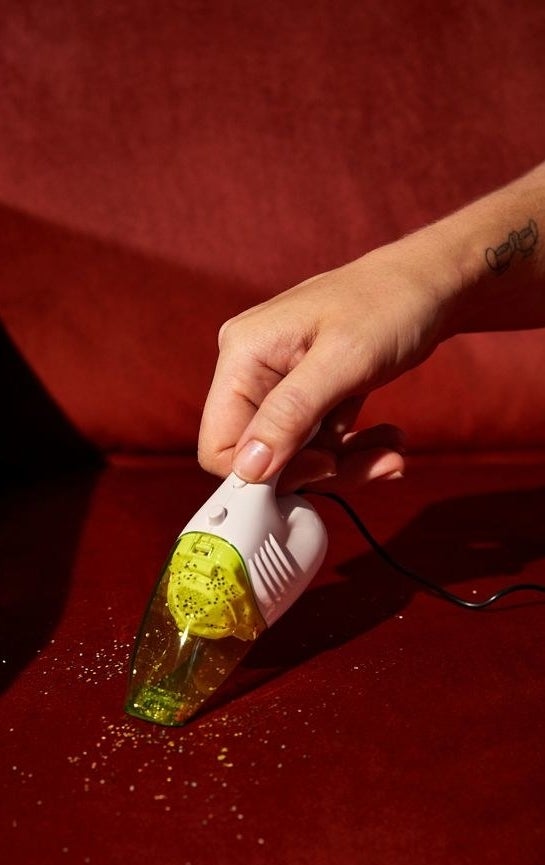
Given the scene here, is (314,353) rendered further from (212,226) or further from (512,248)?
(212,226)

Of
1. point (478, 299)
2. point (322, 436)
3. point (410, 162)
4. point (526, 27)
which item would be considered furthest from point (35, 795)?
point (526, 27)

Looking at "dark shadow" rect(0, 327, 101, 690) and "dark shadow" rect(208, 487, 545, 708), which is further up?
"dark shadow" rect(0, 327, 101, 690)

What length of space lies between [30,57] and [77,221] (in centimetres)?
17

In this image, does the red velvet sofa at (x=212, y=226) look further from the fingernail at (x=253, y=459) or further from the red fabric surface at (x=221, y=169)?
the fingernail at (x=253, y=459)

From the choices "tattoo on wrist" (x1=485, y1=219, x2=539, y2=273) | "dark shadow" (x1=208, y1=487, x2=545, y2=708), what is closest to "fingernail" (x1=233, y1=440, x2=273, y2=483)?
"dark shadow" (x1=208, y1=487, x2=545, y2=708)

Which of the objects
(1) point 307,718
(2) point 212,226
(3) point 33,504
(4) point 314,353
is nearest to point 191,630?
(1) point 307,718

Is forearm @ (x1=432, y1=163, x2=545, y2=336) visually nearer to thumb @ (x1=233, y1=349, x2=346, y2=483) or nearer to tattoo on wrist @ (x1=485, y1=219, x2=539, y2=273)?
tattoo on wrist @ (x1=485, y1=219, x2=539, y2=273)

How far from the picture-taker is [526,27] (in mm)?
951

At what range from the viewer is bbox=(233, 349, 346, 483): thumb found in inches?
21.8

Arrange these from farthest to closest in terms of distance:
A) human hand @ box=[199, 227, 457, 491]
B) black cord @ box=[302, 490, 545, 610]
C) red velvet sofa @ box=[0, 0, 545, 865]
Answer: red velvet sofa @ box=[0, 0, 545, 865]
black cord @ box=[302, 490, 545, 610]
human hand @ box=[199, 227, 457, 491]

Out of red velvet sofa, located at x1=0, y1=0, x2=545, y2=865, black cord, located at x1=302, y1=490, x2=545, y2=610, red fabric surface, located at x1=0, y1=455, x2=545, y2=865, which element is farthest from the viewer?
A: red velvet sofa, located at x1=0, y1=0, x2=545, y2=865

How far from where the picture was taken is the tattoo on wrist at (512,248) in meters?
0.70

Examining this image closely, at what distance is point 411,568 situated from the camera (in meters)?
0.73

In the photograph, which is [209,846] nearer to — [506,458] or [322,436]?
[322,436]
